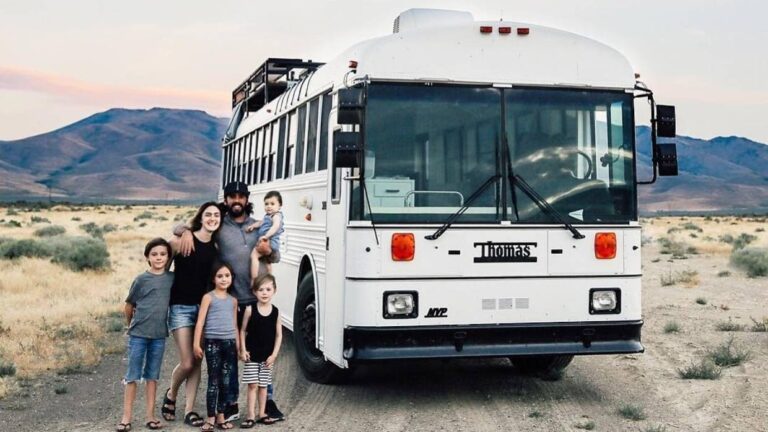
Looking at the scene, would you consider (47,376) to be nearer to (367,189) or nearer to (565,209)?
(367,189)

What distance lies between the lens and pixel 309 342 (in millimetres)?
9594

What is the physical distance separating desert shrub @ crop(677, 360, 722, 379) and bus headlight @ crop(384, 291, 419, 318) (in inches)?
145

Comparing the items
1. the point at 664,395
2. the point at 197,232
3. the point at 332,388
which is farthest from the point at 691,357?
the point at 197,232

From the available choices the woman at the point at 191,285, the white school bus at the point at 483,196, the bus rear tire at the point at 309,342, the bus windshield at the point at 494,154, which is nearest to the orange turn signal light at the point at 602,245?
the white school bus at the point at 483,196

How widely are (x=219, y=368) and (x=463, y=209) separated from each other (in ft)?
7.57

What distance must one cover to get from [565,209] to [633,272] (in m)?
0.81

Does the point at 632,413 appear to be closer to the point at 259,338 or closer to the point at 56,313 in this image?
the point at 259,338

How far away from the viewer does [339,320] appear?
26.8 feet

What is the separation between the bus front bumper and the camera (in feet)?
25.9

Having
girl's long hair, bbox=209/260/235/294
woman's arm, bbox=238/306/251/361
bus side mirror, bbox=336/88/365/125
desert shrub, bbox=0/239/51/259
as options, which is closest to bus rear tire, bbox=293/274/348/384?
girl's long hair, bbox=209/260/235/294

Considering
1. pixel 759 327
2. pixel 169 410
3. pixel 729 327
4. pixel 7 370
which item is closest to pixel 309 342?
pixel 169 410

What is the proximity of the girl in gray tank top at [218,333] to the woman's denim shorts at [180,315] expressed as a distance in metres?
0.18

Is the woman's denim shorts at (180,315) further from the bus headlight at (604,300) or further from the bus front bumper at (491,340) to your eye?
the bus headlight at (604,300)

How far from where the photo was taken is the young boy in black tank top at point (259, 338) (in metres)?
7.73
